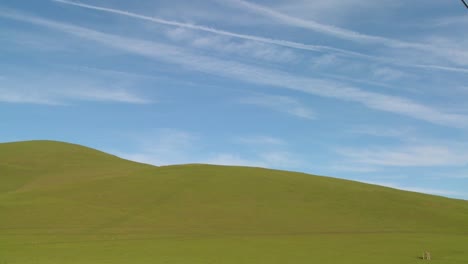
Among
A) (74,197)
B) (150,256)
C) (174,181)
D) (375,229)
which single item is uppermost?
(174,181)

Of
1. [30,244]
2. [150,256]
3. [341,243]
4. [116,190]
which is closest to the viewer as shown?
[150,256]

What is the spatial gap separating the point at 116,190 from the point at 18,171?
19.2m

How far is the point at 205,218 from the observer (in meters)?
45.9

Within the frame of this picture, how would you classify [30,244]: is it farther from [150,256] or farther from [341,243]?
[341,243]

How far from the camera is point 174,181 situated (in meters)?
62.4

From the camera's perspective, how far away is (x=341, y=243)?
116 feet

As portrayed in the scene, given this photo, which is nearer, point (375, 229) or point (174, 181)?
point (375, 229)

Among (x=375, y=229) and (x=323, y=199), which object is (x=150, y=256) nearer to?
(x=375, y=229)

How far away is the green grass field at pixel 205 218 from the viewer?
99.0 ft

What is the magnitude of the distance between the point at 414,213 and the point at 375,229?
36.2 feet

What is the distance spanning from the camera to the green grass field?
30.2m

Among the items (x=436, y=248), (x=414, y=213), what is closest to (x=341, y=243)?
(x=436, y=248)

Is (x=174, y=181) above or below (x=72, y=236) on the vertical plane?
above

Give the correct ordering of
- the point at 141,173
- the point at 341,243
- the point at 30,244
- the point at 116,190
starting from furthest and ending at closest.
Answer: the point at 141,173 → the point at 116,190 → the point at 341,243 → the point at 30,244
